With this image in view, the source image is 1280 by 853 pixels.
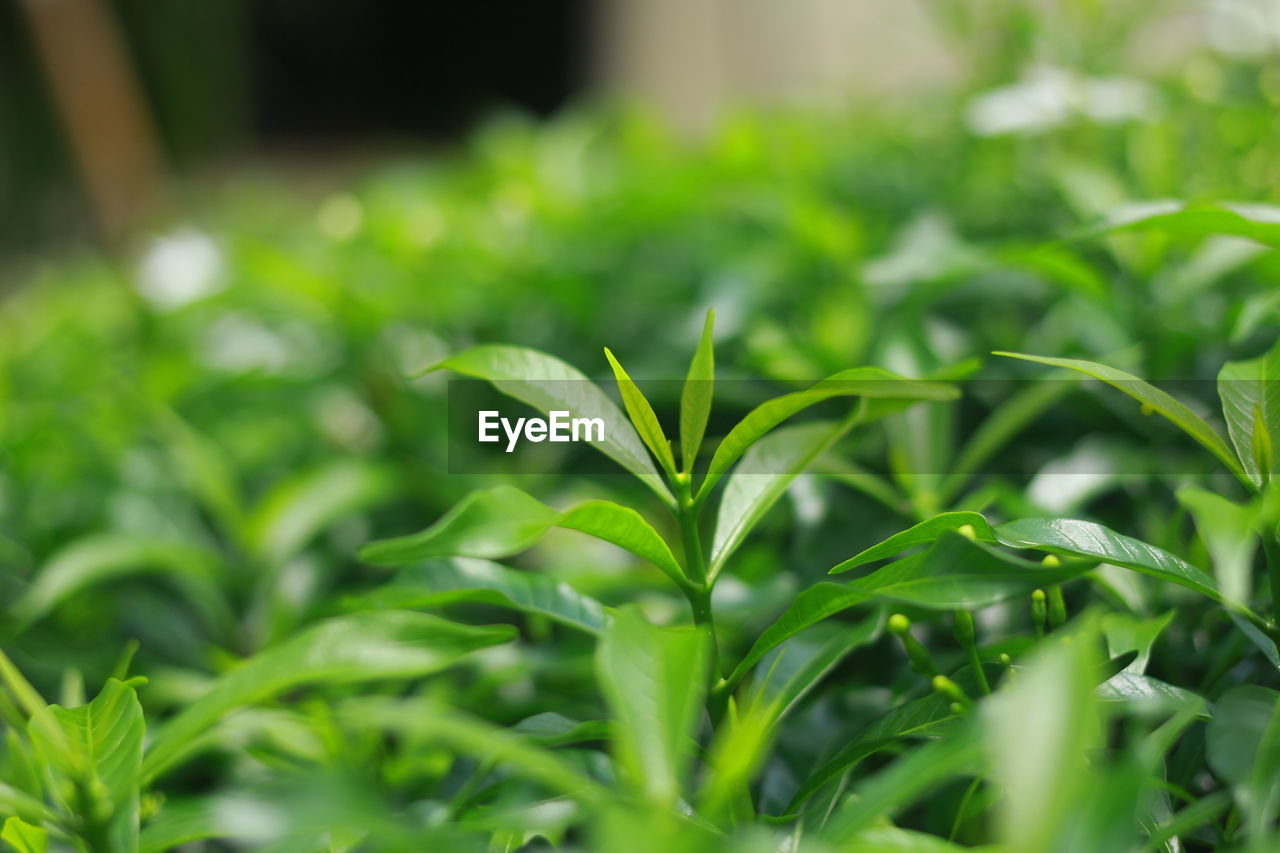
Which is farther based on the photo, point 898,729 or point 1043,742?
point 898,729

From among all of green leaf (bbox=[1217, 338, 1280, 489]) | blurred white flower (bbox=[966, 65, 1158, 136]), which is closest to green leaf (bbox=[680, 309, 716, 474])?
green leaf (bbox=[1217, 338, 1280, 489])

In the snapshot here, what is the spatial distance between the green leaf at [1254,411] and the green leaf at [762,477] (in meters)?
0.17

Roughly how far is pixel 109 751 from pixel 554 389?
0.81 ft

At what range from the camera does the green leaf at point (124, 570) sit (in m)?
0.66

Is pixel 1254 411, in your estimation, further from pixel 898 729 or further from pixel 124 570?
pixel 124 570

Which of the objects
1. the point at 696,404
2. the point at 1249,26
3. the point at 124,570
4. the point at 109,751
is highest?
the point at 1249,26

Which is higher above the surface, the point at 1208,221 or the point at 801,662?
the point at 1208,221

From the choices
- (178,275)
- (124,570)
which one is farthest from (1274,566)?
(178,275)

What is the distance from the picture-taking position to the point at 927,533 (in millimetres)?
406

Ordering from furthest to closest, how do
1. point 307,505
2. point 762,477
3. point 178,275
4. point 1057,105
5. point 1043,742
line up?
point 178,275, point 1057,105, point 307,505, point 762,477, point 1043,742

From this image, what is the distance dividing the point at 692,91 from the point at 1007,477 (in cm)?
408

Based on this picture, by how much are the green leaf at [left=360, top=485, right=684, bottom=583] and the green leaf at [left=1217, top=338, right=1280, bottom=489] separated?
0.25m

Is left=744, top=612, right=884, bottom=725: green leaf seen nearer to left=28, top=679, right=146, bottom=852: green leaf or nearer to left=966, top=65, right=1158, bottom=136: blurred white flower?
left=28, top=679, right=146, bottom=852: green leaf

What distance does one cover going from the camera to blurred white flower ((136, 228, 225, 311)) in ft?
3.57
